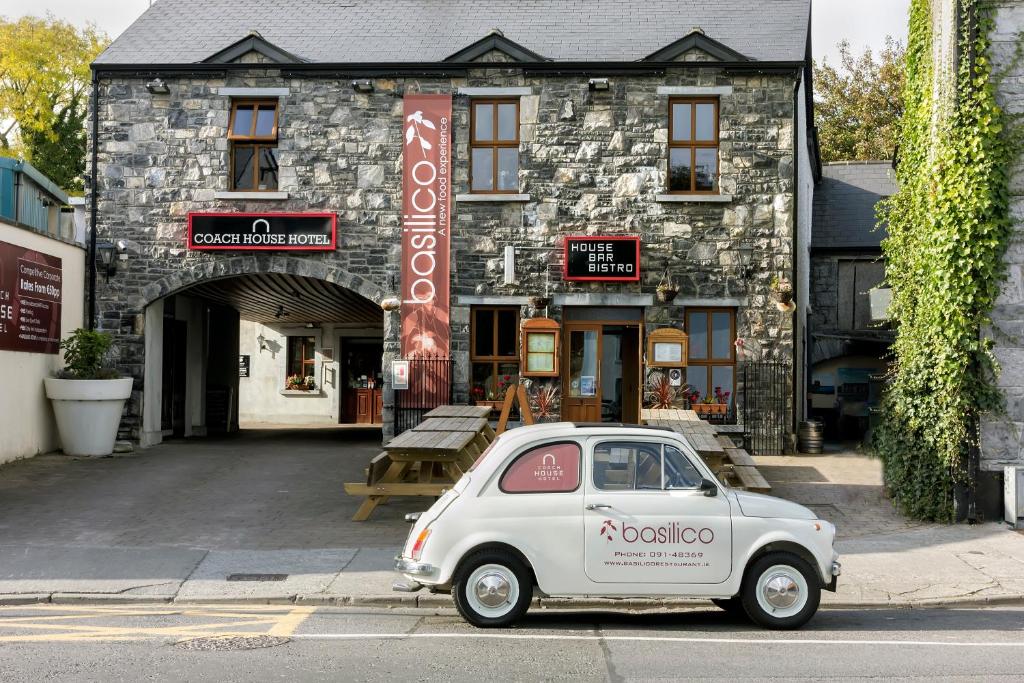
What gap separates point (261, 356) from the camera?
3219 cm

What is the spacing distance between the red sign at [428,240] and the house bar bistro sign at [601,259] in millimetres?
2123

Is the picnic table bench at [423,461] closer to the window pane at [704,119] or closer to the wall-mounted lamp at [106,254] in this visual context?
the window pane at [704,119]

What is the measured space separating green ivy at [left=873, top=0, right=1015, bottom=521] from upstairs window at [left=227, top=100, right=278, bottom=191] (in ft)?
35.7

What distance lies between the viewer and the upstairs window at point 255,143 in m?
19.0

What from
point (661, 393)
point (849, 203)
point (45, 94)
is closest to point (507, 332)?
point (661, 393)

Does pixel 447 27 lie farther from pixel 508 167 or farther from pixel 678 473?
pixel 678 473

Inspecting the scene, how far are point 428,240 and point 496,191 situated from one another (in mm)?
1453

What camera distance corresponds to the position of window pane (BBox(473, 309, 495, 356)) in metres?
18.8

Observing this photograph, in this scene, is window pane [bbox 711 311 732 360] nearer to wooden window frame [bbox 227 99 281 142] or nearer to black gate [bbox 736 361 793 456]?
black gate [bbox 736 361 793 456]

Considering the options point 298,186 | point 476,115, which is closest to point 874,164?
point 476,115

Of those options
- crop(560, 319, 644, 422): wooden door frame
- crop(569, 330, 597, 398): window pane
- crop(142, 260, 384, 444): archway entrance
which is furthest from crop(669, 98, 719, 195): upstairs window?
crop(142, 260, 384, 444): archway entrance

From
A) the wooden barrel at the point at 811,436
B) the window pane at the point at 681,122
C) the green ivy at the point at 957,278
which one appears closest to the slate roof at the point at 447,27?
the window pane at the point at 681,122

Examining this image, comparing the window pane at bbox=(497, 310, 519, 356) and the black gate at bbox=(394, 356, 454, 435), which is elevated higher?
the window pane at bbox=(497, 310, 519, 356)

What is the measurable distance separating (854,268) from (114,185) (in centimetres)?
1628
